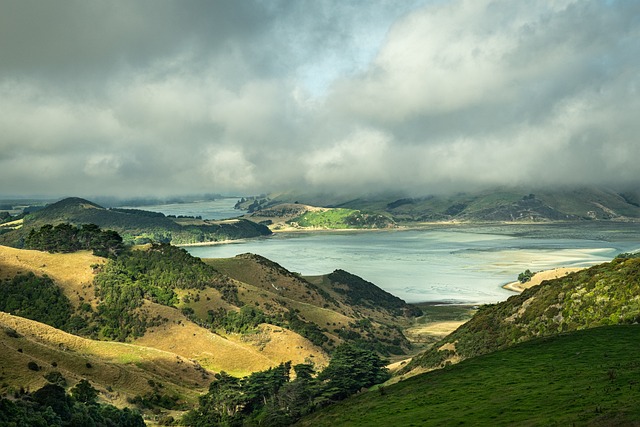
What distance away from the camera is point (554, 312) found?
59.3 metres

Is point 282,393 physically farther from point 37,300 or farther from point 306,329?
point 37,300

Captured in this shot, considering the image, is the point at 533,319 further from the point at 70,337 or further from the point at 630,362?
the point at 70,337

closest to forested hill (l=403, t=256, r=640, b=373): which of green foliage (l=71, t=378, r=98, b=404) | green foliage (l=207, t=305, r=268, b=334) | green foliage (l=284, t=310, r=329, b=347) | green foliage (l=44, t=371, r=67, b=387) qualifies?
green foliage (l=71, t=378, r=98, b=404)

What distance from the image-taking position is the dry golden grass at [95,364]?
222 feet

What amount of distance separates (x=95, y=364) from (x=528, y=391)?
235 feet

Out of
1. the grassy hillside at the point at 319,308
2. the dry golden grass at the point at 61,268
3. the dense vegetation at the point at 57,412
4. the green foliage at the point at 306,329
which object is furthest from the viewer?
the grassy hillside at the point at 319,308

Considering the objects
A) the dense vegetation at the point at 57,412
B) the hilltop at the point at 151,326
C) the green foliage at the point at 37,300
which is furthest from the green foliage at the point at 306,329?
Result: the dense vegetation at the point at 57,412

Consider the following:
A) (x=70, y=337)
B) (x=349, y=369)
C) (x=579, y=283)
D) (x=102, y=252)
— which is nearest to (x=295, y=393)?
(x=349, y=369)

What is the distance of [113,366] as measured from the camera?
275ft

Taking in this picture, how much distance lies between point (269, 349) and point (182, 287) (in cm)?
3969

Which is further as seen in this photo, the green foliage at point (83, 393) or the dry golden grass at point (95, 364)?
the dry golden grass at point (95, 364)

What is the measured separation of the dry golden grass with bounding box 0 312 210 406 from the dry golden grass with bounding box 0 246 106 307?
3581 centimetres

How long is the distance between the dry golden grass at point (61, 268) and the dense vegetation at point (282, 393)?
69.0m

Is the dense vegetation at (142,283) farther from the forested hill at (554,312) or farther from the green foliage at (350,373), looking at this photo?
the forested hill at (554,312)
